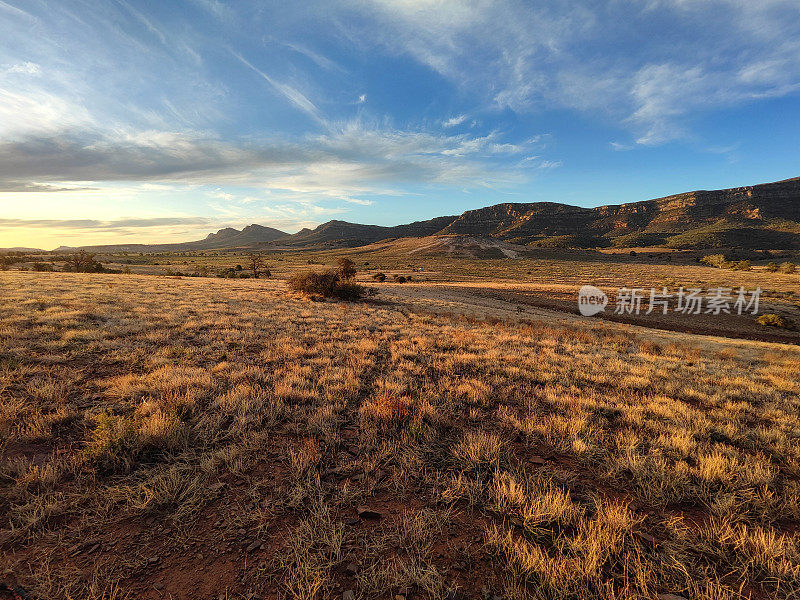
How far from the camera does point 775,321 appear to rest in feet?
76.6

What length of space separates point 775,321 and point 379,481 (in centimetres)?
3484

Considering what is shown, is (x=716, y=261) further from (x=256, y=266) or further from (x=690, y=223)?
(x=690, y=223)

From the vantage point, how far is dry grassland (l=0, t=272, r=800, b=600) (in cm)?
273

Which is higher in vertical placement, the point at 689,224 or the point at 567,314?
the point at 689,224

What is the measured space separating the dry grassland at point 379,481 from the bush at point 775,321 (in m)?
23.8

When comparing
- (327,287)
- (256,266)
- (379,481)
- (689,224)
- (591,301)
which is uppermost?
(689,224)

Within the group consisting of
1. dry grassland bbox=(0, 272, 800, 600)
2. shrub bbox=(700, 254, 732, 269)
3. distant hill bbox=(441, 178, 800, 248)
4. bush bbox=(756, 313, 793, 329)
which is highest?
distant hill bbox=(441, 178, 800, 248)

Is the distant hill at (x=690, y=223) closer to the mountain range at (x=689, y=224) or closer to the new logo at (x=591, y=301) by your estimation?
the mountain range at (x=689, y=224)

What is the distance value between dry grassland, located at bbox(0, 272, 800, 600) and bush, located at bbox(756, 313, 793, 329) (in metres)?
23.8

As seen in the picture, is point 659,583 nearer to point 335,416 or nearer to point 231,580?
point 231,580

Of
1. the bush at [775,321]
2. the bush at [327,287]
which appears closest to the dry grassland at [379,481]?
the bush at [327,287]

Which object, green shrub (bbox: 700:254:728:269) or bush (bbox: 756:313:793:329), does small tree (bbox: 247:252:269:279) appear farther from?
green shrub (bbox: 700:254:728:269)

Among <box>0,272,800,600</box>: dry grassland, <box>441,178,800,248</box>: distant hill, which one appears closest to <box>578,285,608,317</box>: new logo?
<box>0,272,800,600</box>: dry grassland

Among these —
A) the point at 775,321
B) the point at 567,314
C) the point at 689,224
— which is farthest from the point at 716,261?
the point at 689,224
